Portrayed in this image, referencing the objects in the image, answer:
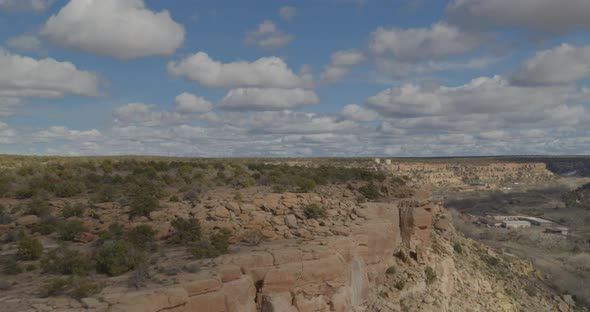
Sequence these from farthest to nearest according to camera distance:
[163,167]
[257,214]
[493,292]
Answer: [163,167] → [493,292] → [257,214]

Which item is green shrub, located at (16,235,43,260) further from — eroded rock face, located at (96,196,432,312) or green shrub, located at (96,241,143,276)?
eroded rock face, located at (96,196,432,312)

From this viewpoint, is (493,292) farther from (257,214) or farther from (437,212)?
(257,214)

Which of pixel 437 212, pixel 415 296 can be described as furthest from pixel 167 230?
pixel 437 212

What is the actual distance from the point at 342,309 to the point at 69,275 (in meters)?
9.29

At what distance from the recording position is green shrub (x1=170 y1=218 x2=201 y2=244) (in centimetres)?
1591

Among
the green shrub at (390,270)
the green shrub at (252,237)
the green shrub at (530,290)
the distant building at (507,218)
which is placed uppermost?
the green shrub at (252,237)

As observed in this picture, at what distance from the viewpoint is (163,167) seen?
29.0 m

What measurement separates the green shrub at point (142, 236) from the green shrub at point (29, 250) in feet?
9.06

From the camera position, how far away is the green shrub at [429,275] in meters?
22.6

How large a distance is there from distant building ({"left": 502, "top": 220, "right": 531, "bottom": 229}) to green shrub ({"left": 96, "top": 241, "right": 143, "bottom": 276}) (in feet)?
234

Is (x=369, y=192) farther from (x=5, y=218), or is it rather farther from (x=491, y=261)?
(x=5, y=218)

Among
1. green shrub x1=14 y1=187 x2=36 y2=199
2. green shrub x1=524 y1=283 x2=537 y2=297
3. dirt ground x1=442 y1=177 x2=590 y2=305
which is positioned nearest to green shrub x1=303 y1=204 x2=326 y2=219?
green shrub x1=14 y1=187 x2=36 y2=199

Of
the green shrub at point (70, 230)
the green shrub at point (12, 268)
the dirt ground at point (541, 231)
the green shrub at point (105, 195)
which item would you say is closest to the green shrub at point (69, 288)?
the green shrub at point (12, 268)

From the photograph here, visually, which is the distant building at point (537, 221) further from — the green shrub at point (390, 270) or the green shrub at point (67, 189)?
→ the green shrub at point (67, 189)
